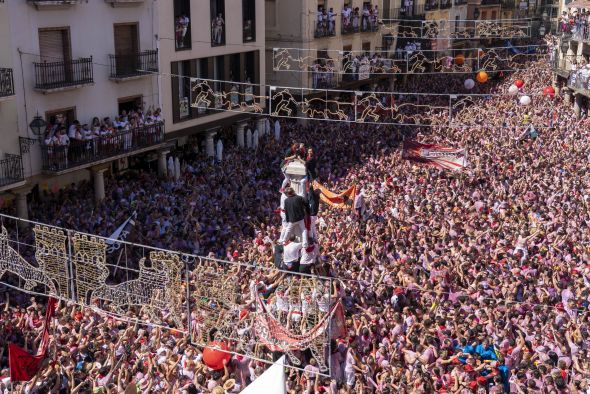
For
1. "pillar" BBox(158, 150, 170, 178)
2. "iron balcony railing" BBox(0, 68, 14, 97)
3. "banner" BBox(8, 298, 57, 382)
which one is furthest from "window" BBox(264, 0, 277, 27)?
"banner" BBox(8, 298, 57, 382)

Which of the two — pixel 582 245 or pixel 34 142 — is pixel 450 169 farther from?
pixel 34 142

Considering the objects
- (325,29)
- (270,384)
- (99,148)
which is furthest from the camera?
(325,29)

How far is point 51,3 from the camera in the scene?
22125mm

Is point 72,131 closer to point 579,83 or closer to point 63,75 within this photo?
point 63,75

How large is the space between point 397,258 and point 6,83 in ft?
36.8

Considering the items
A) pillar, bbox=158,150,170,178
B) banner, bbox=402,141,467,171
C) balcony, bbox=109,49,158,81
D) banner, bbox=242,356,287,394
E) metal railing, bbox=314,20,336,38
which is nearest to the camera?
banner, bbox=242,356,287,394

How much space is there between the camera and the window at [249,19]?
31578 millimetres

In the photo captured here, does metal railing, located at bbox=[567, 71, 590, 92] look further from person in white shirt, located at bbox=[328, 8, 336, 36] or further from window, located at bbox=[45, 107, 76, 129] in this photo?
window, located at bbox=[45, 107, 76, 129]

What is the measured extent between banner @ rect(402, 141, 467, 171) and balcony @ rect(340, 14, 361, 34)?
58.4 ft

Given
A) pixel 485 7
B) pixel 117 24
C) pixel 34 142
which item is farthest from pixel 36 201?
pixel 485 7

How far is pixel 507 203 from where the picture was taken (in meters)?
21.3

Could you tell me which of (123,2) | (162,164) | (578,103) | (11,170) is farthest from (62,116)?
(578,103)

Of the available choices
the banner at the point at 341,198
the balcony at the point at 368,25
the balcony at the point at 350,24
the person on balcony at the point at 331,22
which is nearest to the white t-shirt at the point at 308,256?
the banner at the point at 341,198

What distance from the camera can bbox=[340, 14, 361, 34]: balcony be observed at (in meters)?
41.6
